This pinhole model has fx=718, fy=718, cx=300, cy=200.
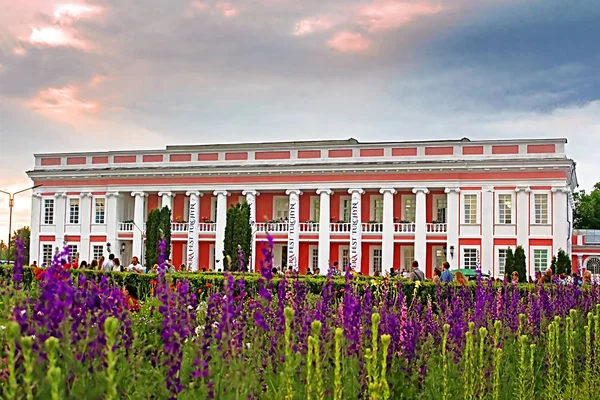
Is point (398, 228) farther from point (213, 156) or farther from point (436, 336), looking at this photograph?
point (436, 336)

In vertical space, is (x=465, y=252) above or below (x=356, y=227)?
below

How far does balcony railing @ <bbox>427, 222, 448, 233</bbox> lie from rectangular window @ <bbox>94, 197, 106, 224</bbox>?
2049cm

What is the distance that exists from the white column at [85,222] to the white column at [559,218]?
27.9 meters

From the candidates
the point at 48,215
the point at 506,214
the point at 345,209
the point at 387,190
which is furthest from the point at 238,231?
the point at 48,215

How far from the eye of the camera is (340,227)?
41.7m

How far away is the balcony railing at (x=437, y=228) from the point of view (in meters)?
39.8

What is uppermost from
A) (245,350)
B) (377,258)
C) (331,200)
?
(331,200)

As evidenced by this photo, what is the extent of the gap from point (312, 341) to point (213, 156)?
135ft

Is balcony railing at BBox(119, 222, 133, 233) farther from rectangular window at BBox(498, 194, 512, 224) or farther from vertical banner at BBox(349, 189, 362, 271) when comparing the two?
rectangular window at BBox(498, 194, 512, 224)

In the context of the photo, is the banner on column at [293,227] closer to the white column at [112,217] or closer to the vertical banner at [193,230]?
the vertical banner at [193,230]

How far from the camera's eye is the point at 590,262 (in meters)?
42.7

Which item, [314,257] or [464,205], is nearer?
[464,205]

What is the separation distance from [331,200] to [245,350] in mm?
37857

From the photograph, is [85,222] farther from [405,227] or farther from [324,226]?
[405,227]
